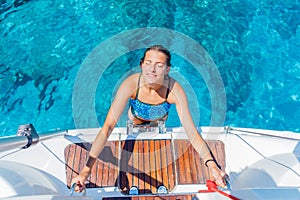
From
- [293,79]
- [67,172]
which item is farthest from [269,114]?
[67,172]

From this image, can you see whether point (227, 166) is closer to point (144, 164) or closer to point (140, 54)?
point (144, 164)

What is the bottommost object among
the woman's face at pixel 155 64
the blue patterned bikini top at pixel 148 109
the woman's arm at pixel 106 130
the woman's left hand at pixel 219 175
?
the woman's left hand at pixel 219 175

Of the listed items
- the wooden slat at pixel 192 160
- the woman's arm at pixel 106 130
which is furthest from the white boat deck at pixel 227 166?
A: the woman's arm at pixel 106 130

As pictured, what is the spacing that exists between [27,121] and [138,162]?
251cm

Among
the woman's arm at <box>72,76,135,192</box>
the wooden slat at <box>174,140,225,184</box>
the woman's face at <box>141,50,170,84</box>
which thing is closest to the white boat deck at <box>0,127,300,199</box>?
the wooden slat at <box>174,140,225,184</box>

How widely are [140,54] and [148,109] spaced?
8.76ft

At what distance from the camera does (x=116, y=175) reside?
3.69 metres

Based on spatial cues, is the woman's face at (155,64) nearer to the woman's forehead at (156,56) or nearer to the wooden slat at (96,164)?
the woman's forehead at (156,56)

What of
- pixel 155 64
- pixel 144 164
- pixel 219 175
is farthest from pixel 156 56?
pixel 144 164

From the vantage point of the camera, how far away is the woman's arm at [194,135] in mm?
3170

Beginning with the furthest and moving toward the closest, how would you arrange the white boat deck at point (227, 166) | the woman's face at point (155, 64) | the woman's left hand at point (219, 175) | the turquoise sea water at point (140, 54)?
the turquoise sea water at point (140, 54) < the woman's left hand at point (219, 175) < the woman's face at point (155, 64) < the white boat deck at point (227, 166)

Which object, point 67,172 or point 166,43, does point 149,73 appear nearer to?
point 67,172


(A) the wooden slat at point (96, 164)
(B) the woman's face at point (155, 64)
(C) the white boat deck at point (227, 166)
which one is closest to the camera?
(C) the white boat deck at point (227, 166)

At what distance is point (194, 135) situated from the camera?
3268mm
